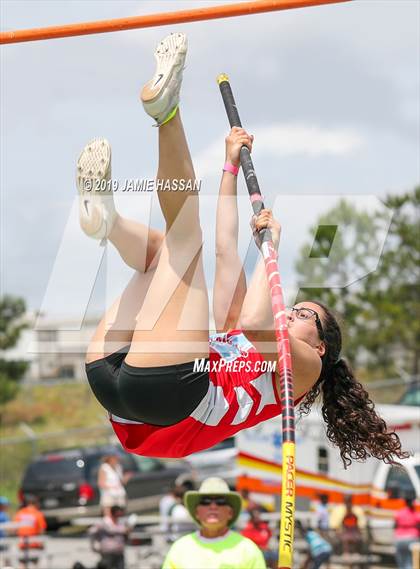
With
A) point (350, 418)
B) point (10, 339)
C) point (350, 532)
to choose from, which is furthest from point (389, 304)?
point (350, 418)

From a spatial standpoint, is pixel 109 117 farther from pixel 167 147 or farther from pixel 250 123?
pixel 167 147

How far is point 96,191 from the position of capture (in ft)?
13.0

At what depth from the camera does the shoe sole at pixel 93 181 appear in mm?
3951

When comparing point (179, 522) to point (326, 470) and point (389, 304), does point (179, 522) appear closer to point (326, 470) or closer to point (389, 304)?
point (326, 470)

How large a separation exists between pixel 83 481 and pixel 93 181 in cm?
1043

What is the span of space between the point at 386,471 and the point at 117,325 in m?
8.30

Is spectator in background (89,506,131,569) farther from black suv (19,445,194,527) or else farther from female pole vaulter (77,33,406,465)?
female pole vaulter (77,33,406,465)

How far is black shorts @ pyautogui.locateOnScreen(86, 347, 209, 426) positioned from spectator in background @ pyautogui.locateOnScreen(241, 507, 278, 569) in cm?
581

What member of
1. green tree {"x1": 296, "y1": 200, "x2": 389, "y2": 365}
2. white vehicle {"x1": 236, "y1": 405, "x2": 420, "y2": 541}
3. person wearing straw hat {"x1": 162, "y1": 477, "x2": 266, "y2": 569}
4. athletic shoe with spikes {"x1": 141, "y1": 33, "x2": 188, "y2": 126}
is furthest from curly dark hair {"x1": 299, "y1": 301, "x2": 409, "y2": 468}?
white vehicle {"x1": 236, "y1": 405, "x2": 420, "y2": 541}

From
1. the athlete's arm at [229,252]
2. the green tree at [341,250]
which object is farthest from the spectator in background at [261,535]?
the athlete's arm at [229,252]

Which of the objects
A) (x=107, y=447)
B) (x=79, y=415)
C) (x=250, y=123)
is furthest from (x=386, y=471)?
(x=79, y=415)

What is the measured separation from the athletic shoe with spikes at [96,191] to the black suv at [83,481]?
32.7ft

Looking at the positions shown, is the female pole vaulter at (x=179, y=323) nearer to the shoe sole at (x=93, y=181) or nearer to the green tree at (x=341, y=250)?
the shoe sole at (x=93, y=181)

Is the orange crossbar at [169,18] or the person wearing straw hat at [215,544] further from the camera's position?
the person wearing straw hat at [215,544]
